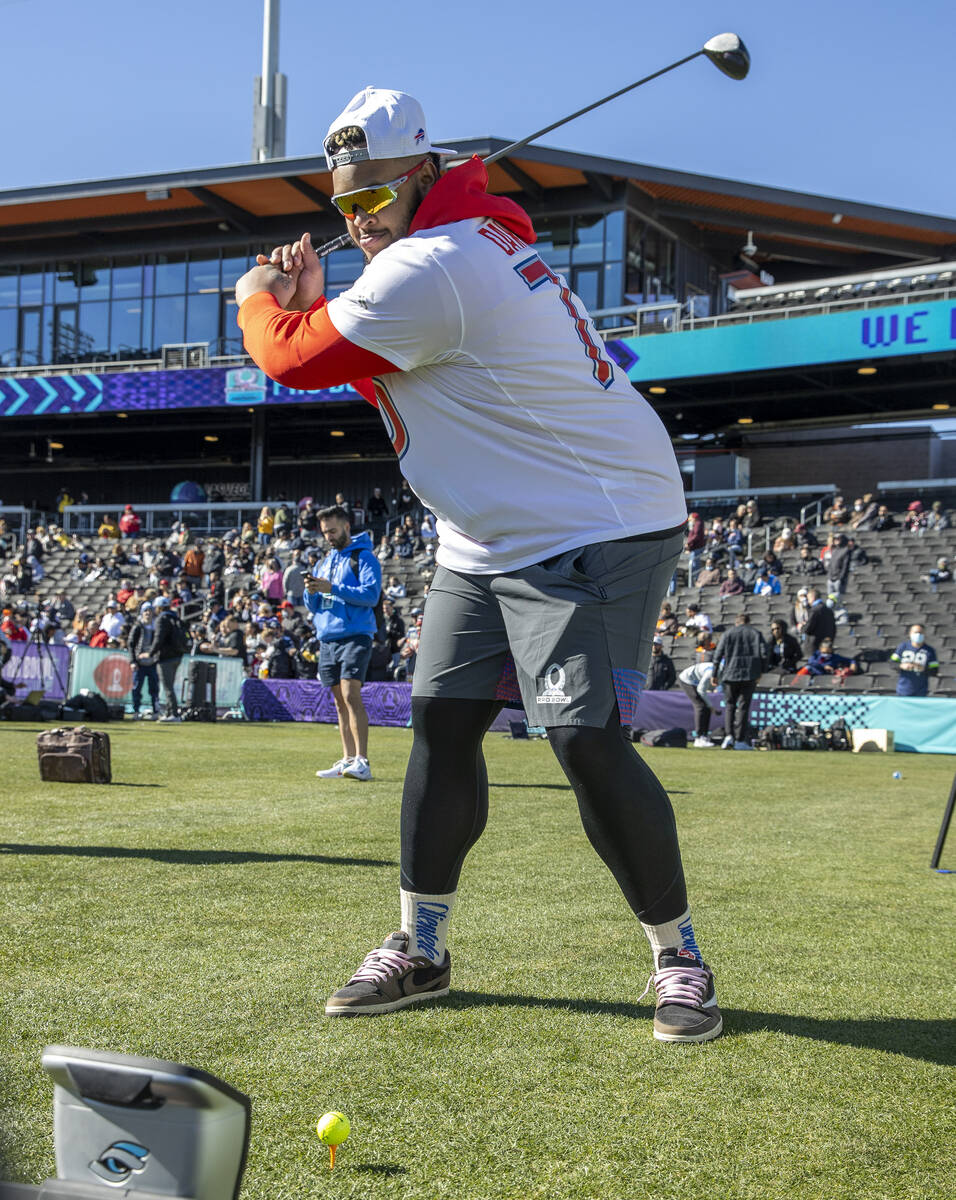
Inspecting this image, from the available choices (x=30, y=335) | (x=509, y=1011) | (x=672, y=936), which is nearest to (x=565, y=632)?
(x=672, y=936)

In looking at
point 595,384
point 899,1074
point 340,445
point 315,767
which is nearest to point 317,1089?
point 899,1074

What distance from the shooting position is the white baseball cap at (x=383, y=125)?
2844 millimetres

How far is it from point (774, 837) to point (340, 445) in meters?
37.0

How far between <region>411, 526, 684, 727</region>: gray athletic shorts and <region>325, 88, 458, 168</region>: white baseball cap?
106 cm

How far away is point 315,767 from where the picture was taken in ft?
33.9

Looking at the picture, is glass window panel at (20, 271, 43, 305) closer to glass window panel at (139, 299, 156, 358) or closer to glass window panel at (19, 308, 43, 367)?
glass window panel at (19, 308, 43, 367)

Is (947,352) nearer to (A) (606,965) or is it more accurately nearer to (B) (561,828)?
(B) (561,828)

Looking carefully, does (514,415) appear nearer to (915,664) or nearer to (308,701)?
(915,664)

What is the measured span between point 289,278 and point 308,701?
18.1m

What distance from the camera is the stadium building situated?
31219 millimetres

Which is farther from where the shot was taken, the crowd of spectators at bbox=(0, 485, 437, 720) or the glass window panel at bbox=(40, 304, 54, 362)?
the glass window panel at bbox=(40, 304, 54, 362)

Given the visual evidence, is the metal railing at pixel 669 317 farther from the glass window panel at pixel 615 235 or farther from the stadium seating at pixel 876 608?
the stadium seating at pixel 876 608

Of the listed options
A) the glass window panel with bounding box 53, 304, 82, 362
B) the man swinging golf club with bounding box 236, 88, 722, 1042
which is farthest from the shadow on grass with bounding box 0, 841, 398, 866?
the glass window panel with bounding box 53, 304, 82, 362

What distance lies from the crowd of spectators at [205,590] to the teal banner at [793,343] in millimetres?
7323
